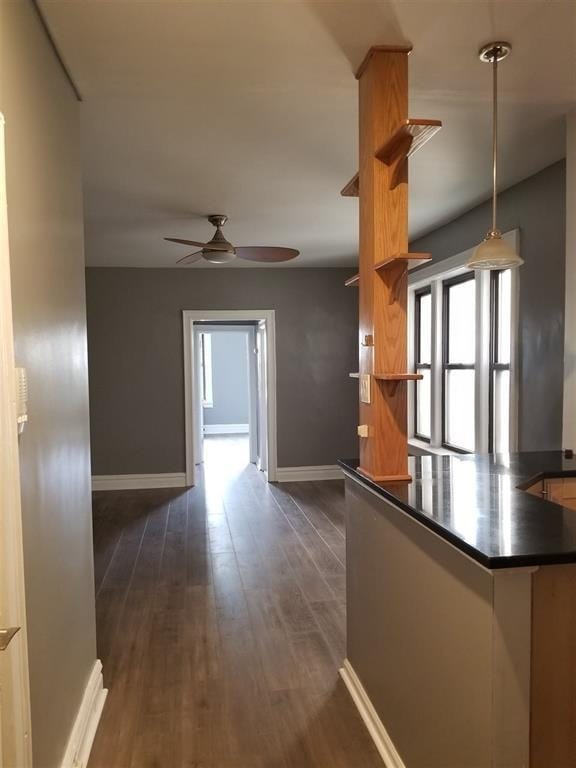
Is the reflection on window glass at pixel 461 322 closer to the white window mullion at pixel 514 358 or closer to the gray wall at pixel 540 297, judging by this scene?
the white window mullion at pixel 514 358

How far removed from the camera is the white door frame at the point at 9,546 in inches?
47.2

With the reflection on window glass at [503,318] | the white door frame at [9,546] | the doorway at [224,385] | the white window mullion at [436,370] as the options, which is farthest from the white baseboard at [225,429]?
the white door frame at [9,546]

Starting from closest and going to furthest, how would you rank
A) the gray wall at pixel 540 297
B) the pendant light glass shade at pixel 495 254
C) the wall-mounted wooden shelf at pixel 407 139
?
the wall-mounted wooden shelf at pixel 407 139 → the pendant light glass shade at pixel 495 254 → the gray wall at pixel 540 297

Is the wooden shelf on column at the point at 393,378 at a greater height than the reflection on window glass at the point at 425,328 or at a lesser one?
lesser

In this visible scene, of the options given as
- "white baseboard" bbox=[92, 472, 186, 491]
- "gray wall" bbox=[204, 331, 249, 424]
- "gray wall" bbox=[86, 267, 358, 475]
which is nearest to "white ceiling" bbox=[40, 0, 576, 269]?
"gray wall" bbox=[86, 267, 358, 475]

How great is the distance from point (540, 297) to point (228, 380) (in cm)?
812

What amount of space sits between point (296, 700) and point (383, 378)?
1.46m

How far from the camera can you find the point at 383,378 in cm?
198

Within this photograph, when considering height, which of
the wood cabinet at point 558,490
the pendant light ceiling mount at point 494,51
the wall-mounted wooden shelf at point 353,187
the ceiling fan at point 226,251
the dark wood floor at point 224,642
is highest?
the pendant light ceiling mount at point 494,51

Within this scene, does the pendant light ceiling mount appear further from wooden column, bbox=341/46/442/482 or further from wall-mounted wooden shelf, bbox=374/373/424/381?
wall-mounted wooden shelf, bbox=374/373/424/381

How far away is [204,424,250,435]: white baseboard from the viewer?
10945 mm

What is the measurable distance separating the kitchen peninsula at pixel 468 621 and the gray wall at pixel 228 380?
8.93 meters

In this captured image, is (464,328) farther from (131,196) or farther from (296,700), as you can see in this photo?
(296,700)

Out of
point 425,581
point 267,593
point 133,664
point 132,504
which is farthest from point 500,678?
point 132,504
